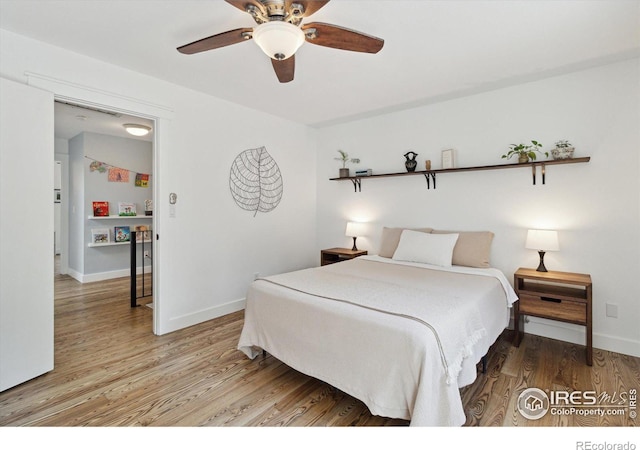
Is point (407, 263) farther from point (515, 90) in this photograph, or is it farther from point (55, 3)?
point (55, 3)

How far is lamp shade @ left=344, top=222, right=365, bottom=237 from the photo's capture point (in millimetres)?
4102

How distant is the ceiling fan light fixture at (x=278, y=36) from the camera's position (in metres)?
1.59

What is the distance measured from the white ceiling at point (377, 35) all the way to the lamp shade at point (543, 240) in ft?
4.60

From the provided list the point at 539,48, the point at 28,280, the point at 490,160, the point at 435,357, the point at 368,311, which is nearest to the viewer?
the point at 435,357

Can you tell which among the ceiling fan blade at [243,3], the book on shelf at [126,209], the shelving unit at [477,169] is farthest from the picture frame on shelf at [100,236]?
the ceiling fan blade at [243,3]

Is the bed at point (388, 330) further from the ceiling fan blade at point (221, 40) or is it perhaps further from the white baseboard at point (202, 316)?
the ceiling fan blade at point (221, 40)

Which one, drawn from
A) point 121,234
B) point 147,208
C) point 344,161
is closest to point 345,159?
point 344,161

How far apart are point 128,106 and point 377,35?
2142 millimetres

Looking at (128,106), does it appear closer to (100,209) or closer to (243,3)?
(243,3)

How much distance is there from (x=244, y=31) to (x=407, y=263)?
97.5 inches

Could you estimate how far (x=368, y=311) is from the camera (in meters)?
1.82

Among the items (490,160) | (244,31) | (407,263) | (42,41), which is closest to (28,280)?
(42,41)

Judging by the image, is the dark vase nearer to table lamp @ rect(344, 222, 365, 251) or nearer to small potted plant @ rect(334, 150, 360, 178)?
small potted plant @ rect(334, 150, 360, 178)

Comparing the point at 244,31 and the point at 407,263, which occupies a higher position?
the point at 244,31
